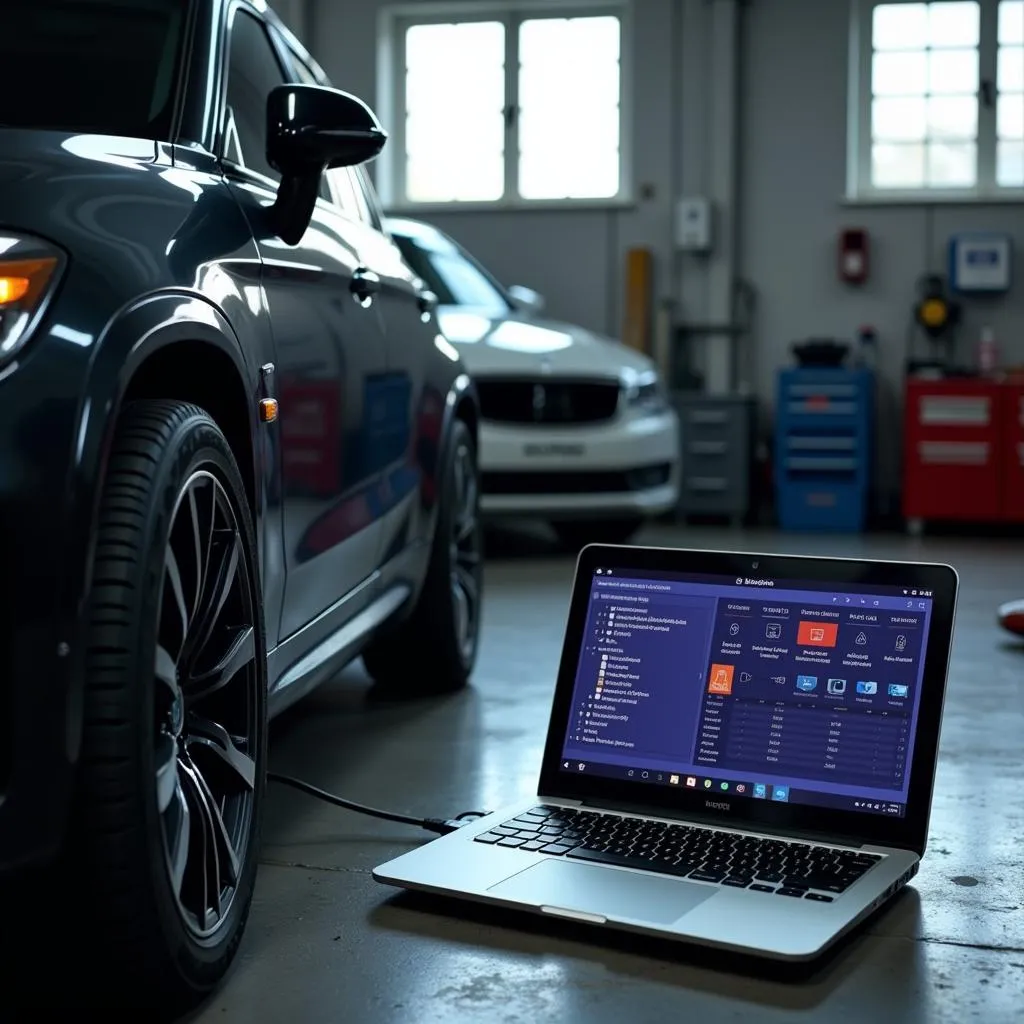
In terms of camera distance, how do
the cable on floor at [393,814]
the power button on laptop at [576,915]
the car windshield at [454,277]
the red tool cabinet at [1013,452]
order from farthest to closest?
the red tool cabinet at [1013,452], the car windshield at [454,277], the cable on floor at [393,814], the power button on laptop at [576,915]

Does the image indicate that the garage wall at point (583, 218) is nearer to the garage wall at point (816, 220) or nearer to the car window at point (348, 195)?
the garage wall at point (816, 220)

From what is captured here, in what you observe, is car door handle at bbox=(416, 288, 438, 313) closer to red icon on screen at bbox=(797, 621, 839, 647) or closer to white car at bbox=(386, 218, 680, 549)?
red icon on screen at bbox=(797, 621, 839, 647)

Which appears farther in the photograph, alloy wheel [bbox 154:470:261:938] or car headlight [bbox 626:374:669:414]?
car headlight [bbox 626:374:669:414]

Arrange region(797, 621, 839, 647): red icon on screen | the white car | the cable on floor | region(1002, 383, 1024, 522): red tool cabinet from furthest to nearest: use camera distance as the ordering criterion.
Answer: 1. region(1002, 383, 1024, 522): red tool cabinet
2. the white car
3. the cable on floor
4. region(797, 621, 839, 647): red icon on screen

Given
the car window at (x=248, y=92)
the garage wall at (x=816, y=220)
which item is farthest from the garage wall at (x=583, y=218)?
the car window at (x=248, y=92)

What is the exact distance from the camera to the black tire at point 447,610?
10.8 feet

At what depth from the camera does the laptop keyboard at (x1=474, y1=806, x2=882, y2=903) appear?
1873 millimetres

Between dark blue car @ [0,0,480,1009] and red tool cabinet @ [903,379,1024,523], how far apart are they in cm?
556

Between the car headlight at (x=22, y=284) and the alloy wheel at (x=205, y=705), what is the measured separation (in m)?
0.24

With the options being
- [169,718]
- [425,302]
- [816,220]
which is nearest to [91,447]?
[169,718]

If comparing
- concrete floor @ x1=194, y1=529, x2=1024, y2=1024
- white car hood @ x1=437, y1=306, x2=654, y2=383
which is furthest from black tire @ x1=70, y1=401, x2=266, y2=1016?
white car hood @ x1=437, y1=306, x2=654, y2=383

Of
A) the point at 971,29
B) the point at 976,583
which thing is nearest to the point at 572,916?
the point at 976,583

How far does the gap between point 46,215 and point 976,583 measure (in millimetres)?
4802

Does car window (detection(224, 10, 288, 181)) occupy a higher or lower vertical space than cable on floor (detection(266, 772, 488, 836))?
higher
